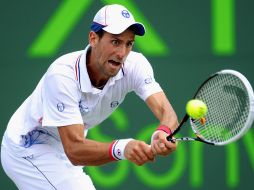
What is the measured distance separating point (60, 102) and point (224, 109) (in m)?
1.01

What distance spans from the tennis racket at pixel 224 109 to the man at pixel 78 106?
0.75ft

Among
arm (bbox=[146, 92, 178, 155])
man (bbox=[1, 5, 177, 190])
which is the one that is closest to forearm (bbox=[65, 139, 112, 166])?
man (bbox=[1, 5, 177, 190])

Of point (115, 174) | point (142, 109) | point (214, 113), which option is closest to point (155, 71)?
point (142, 109)

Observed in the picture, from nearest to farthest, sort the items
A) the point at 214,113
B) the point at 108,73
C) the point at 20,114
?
the point at 214,113
the point at 108,73
the point at 20,114

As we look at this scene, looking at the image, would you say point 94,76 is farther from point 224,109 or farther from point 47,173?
point 224,109

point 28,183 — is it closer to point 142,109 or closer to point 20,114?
point 20,114

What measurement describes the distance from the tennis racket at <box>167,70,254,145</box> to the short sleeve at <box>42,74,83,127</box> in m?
0.70

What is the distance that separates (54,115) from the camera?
5074 mm

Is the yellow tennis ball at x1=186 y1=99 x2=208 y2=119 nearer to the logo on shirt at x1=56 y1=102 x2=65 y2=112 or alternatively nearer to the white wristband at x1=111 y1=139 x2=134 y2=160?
the white wristband at x1=111 y1=139 x2=134 y2=160

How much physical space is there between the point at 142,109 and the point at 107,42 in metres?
2.38

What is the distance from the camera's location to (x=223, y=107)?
4.89m

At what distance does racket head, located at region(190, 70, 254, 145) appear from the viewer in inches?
181

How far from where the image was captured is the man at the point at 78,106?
500cm

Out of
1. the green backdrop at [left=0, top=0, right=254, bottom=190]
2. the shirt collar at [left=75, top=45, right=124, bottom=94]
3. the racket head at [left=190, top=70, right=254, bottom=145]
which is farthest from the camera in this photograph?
the green backdrop at [left=0, top=0, right=254, bottom=190]
